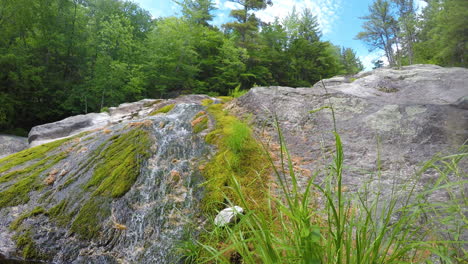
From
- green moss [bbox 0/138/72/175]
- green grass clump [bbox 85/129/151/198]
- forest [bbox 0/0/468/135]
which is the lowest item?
green moss [bbox 0/138/72/175]

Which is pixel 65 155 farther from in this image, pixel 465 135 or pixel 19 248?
pixel 465 135

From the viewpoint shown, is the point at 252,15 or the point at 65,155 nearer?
the point at 65,155

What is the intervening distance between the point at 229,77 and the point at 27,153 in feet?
48.0

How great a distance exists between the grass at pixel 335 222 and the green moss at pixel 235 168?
0.02m

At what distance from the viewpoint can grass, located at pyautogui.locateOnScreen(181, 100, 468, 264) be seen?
90cm

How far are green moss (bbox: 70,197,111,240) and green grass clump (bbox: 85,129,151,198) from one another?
14cm

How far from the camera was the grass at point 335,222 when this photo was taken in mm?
899

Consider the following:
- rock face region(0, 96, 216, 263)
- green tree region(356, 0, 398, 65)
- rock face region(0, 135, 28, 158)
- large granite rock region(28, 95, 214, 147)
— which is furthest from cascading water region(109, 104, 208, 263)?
green tree region(356, 0, 398, 65)

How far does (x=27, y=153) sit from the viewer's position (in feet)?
19.1

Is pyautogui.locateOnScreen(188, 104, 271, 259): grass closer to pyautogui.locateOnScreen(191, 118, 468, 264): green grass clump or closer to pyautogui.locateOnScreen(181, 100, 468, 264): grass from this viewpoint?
pyautogui.locateOnScreen(181, 100, 468, 264): grass

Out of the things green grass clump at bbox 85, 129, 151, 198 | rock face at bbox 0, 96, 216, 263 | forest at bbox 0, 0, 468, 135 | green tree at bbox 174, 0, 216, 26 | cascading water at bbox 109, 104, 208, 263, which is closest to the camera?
cascading water at bbox 109, 104, 208, 263

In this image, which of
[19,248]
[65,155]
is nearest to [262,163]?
[19,248]

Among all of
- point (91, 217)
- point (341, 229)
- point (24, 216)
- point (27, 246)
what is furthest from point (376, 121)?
point (24, 216)

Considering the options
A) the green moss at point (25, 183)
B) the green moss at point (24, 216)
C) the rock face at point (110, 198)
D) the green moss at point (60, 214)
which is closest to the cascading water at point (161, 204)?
the rock face at point (110, 198)
